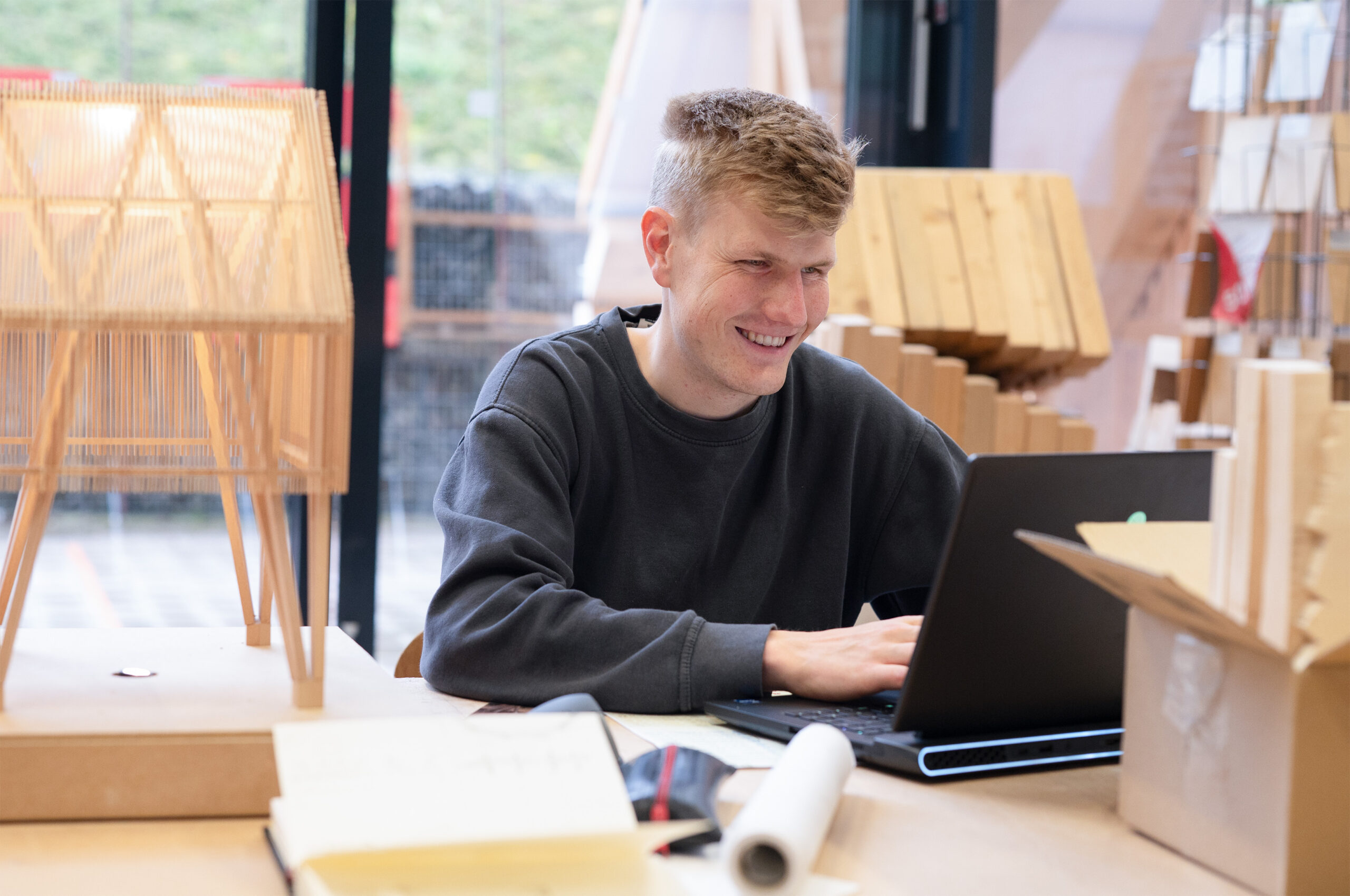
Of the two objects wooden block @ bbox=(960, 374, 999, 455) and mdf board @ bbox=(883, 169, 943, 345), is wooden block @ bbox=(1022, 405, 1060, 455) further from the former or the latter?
mdf board @ bbox=(883, 169, 943, 345)

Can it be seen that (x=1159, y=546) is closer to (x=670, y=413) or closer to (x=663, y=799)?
(x=663, y=799)

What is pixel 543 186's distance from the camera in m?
2.86

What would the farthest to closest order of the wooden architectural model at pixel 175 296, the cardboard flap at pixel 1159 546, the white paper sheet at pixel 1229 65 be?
the white paper sheet at pixel 1229 65
the wooden architectural model at pixel 175 296
the cardboard flap at pixel 1159 546

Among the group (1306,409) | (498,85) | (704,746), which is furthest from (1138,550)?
(498,85)

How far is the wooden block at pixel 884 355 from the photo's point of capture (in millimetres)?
2072

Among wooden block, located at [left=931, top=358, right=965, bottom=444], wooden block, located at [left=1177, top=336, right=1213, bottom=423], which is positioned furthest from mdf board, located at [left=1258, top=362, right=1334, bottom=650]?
wooden block, located at [left=1177, top=336, right=1213, bottom=423]

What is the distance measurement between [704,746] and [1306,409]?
1.70ft

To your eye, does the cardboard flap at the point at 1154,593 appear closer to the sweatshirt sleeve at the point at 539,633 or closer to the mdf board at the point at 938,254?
the sweatshirt sleeve at the point at 539,633

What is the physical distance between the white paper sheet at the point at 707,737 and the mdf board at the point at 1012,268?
131 cm

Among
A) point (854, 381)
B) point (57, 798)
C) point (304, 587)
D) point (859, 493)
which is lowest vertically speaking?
point (304, 587)

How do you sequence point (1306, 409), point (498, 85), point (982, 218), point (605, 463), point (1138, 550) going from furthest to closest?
point (498, 85) < point (982, 218) < point (605, 463) < point (1138, 550) < point (1306, 409)

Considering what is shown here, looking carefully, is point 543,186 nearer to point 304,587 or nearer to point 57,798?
point 304,587

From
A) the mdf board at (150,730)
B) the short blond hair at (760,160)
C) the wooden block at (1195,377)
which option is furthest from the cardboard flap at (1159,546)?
the wooden block at (1195,377)

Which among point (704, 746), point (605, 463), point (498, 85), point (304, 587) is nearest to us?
point (704, 746)
